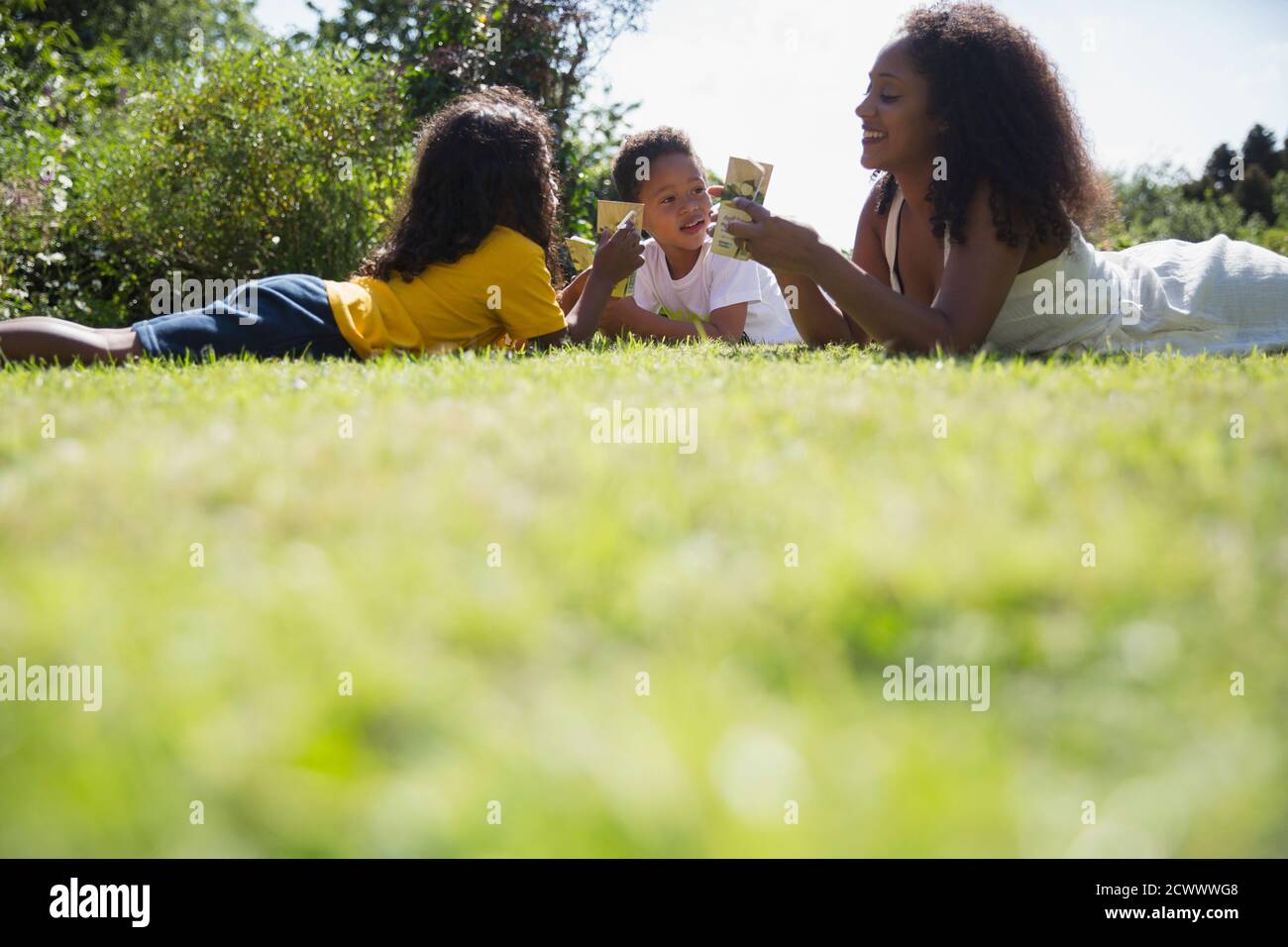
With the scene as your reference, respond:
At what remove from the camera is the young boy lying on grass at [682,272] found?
256 inches

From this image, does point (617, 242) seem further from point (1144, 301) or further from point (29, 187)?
point (29, 187)

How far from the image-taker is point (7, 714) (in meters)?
1.01

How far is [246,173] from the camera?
299 inches

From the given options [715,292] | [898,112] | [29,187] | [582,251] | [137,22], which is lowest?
[715,292]

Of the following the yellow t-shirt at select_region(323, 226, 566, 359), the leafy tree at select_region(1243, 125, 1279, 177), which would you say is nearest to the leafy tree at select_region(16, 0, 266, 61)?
the yellow t-shirt at select_region(323, 226, 566, 359)

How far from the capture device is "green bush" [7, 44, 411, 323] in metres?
7.62

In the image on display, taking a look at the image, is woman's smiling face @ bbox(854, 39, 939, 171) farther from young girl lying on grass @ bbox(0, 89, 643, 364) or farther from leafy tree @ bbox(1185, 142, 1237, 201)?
leafy tree @ bbox(1185, 142, 1237, 201)

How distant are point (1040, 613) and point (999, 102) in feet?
11.8

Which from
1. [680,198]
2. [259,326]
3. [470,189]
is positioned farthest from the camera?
[680,198]

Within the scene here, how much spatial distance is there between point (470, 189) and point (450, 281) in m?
0.55

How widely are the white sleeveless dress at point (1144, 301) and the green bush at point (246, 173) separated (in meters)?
5.00

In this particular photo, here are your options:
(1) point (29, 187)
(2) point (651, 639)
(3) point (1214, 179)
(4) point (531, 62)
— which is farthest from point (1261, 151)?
(2) point (651, 639)
